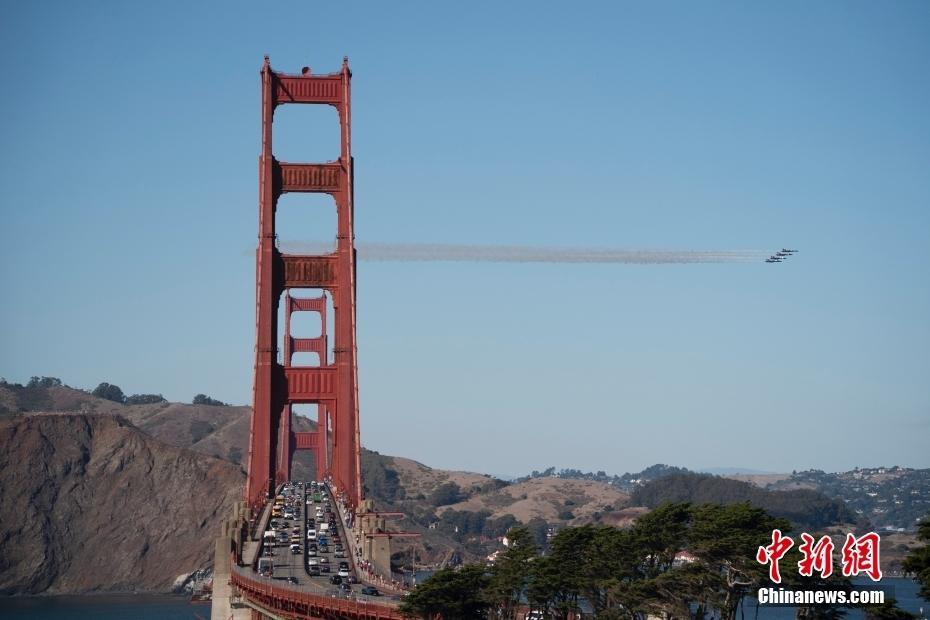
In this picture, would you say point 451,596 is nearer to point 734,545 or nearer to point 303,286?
point 734,545

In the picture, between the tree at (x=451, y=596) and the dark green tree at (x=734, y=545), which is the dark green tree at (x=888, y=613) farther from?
the tree at (x=451, y=596)

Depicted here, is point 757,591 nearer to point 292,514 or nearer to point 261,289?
point 261,289

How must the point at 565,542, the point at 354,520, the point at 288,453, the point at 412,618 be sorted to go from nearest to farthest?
the point at 412,618 < the point at 565,542 < the point at 354,520 < the point at 288,453

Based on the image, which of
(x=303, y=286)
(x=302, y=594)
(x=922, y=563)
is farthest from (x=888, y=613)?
(x=303, y=286)

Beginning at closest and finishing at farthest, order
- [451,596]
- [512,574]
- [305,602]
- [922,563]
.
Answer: [922,563] → [305,602] → [451,596] → [512,574]

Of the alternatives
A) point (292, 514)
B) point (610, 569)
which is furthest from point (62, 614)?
point (610, 569)

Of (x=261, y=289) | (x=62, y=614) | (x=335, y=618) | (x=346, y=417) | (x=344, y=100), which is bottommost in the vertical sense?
(x=62, y=614)

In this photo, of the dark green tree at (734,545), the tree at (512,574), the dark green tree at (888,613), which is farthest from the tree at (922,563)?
the tree at (512,574)

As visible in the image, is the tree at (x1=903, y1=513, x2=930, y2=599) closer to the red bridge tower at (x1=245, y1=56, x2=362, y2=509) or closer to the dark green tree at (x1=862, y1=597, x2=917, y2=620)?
the dark green tree at (x1=862, y1=597, x2=917, y2=620)
